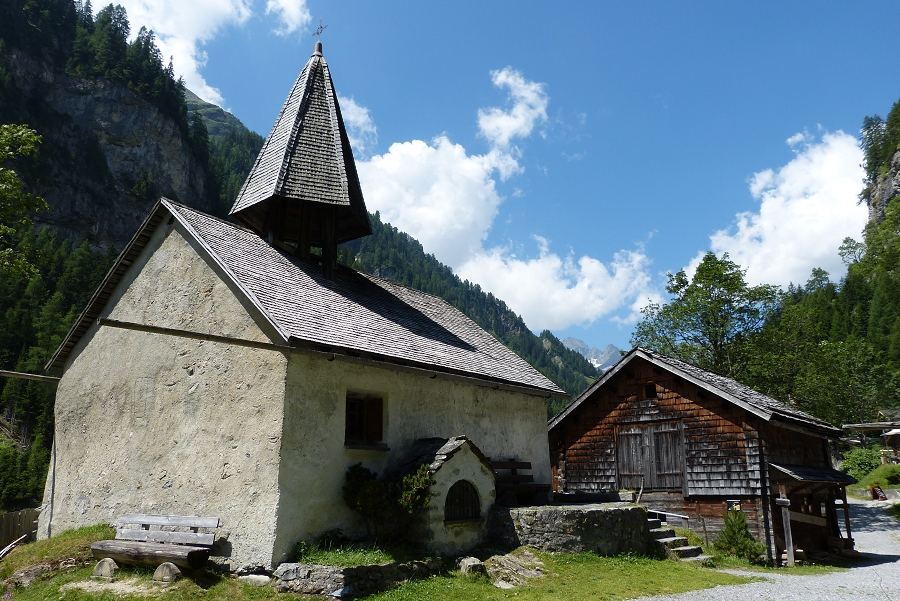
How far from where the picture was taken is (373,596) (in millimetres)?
9586

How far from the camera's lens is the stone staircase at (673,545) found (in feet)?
49.9

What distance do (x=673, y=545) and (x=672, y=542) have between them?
4.5 inches

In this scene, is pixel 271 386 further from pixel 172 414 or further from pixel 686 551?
pixel 686 551

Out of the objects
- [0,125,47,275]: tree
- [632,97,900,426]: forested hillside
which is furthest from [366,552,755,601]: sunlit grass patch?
[632,97,900,426]: forested hillside

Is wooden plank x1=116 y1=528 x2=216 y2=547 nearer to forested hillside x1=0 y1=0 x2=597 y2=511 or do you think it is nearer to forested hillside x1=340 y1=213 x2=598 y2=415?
forested hillside x1=0 y1=0 x2=597 y2=511

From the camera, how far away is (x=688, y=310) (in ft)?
108

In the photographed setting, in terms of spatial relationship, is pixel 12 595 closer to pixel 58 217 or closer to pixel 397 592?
pixel 397 592

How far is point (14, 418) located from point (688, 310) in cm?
6254

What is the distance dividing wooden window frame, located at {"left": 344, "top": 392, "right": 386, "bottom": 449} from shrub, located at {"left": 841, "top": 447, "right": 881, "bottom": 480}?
144 feet

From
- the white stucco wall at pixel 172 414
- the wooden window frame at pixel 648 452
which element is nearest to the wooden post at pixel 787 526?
the wooden window frame at pixel 648 452

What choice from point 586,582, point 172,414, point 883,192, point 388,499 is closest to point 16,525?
point 172,414

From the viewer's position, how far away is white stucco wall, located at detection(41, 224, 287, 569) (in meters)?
10.9

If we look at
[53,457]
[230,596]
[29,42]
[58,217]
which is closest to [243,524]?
[230,596]

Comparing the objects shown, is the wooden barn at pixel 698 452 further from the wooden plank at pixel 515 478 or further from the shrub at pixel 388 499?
the shrub at pixel 388 499
